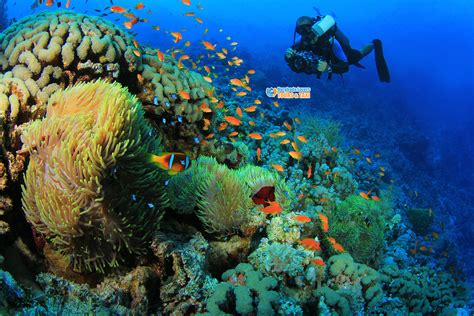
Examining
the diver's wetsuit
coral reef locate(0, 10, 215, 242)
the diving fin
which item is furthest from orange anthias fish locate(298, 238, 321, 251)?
the diving fin

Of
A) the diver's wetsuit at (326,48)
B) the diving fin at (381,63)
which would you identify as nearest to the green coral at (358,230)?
the diver's wetsuit at (326,48)

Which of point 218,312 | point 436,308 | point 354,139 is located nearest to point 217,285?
point 218,312

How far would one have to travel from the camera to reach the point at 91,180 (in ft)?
7.61

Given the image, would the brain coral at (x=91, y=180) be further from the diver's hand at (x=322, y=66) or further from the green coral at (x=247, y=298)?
the diver's hand at (x=322, y=66)

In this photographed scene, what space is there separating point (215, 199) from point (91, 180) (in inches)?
57.0

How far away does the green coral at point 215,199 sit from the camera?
3.44 meters

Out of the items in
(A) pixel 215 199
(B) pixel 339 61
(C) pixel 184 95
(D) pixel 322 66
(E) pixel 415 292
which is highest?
(B) pixel 339 61

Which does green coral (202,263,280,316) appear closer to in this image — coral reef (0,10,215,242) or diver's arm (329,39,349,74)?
coral reef (0,10,215,242)

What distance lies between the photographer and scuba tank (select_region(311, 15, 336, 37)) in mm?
8477

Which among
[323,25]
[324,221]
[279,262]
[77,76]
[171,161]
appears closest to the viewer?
[171,161]

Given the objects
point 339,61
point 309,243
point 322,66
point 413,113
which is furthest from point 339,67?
point 413,113

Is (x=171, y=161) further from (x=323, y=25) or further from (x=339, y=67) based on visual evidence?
(x=323, y=25)

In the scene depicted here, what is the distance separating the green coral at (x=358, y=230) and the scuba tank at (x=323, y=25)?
5.16 meters

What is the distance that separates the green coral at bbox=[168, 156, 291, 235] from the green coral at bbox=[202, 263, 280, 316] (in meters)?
0.75
